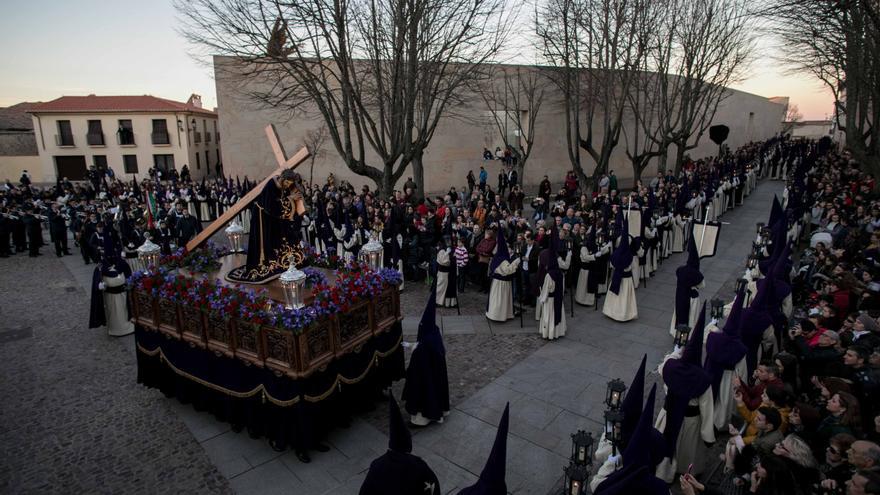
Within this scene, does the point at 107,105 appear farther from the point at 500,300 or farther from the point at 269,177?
the point at 500,300

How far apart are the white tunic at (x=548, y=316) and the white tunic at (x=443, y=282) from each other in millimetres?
2752

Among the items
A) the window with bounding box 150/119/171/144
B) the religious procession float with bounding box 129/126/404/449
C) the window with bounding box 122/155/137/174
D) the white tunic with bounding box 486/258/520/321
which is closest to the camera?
the religious procession float with bounding box 129/126/404/449

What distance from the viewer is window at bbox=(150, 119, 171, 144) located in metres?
40.7

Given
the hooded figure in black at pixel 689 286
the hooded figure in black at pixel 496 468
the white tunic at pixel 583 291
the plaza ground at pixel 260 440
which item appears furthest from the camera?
the white tunic at pixel 583 291

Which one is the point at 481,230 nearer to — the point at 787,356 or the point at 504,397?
→ the point at 504,397

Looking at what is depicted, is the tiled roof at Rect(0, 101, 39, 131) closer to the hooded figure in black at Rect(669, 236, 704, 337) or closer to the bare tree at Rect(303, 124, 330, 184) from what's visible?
the bare tree at Rect(303, 124, 330, 184)

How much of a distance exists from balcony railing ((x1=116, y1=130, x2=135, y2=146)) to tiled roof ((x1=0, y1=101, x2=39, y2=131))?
1290 centimetres

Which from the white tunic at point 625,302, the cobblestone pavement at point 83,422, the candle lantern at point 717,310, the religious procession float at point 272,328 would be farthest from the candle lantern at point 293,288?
the white tunic at point 625,302

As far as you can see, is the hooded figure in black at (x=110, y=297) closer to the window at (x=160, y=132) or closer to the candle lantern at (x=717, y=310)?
the candle lantern at (x=717, y=310)

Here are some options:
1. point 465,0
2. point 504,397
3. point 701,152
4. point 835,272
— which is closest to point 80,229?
point 465,0

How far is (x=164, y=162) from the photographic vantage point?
41125 millimetres

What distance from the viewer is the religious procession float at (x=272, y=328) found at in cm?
660

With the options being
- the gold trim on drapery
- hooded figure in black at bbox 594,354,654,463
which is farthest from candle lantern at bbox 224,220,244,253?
hooded figure in black at bbox 594,354,654,463

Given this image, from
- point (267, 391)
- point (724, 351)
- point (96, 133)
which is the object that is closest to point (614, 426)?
point (724, 351)
